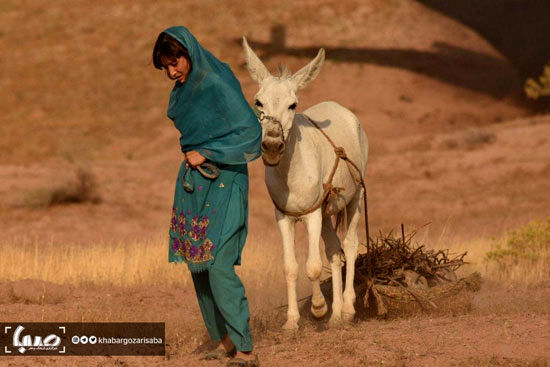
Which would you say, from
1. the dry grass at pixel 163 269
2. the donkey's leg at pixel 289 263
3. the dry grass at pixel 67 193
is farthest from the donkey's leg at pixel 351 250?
the dry grass at pixel 67 193

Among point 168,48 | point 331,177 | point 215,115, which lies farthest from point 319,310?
point 168,48

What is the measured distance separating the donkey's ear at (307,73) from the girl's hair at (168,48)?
1547 millimetres

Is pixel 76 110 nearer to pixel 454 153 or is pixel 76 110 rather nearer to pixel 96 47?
pixel 96 47

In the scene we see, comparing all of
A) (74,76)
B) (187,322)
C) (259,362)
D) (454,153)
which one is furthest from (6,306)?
(74,76)

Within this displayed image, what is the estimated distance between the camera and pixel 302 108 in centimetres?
2525

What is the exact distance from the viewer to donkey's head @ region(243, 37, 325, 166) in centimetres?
729

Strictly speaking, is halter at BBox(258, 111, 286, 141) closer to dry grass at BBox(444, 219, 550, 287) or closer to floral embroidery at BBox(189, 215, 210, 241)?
floral embroidery at BBox(189, 215, 210, 241)

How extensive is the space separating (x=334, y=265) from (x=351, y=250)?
359mm

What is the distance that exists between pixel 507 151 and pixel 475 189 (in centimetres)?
200

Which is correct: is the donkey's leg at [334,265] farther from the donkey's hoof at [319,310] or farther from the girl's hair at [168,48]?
the girl's hair at [168,48]

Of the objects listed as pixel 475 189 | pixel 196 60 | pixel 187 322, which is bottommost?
pixel 187 322

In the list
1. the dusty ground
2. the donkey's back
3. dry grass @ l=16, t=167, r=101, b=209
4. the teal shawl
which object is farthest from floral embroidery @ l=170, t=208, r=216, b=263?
dry grass @ l=16, t=167, r=101, b=209

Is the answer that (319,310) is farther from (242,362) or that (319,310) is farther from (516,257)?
(516,257)

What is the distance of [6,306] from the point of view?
916cm
